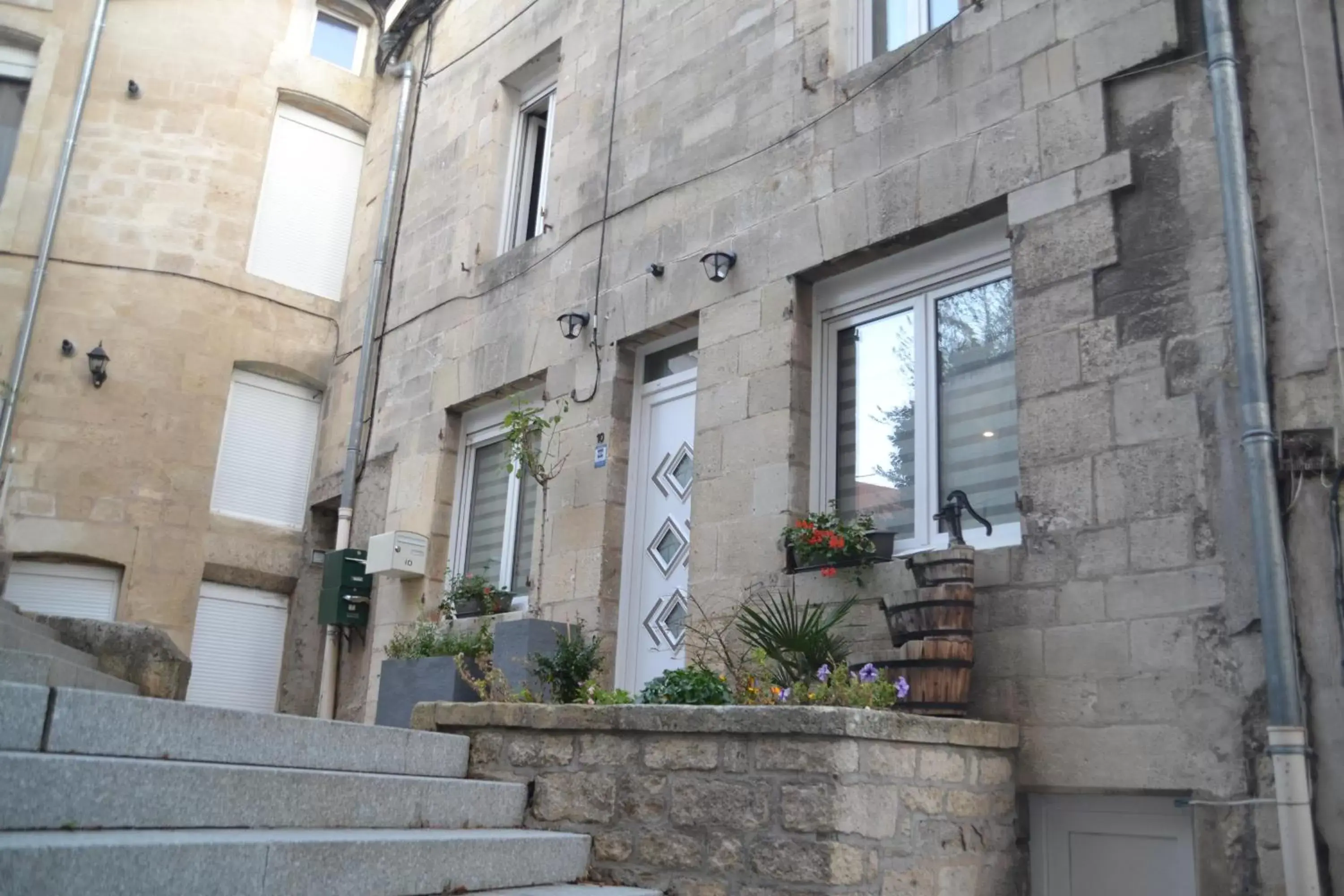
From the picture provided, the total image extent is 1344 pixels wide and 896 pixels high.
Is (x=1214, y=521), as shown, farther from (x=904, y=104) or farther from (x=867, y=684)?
(x=904, y=104)

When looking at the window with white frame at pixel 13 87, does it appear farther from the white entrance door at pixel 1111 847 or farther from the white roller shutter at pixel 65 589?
the white entrance door at pixel 1111 847

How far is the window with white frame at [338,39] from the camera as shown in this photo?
11.3m

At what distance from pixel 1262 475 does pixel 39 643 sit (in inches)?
234

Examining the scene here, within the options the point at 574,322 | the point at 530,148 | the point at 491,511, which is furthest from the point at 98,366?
the point at 574,322

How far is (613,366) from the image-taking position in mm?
7094

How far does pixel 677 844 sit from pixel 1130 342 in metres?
2.59

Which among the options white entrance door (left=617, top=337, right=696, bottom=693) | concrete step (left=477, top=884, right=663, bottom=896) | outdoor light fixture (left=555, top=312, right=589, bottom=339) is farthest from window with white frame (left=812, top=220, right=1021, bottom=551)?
concrete step (left=477, top=884, right=663, bottom=896)

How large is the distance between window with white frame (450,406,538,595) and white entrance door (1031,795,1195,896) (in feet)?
12.7

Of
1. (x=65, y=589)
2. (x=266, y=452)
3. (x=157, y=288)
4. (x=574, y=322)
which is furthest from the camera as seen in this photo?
(x=266, y=452)

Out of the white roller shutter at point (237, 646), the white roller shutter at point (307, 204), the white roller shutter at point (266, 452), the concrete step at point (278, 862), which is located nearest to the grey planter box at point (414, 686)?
the concrete step at point (278, 862)

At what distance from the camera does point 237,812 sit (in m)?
3.27

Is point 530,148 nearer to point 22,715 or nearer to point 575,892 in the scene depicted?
point 575,892

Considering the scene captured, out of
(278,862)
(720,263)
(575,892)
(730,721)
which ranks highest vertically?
(720,263)

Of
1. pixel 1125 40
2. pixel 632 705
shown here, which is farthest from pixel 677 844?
pixel 1125 40
